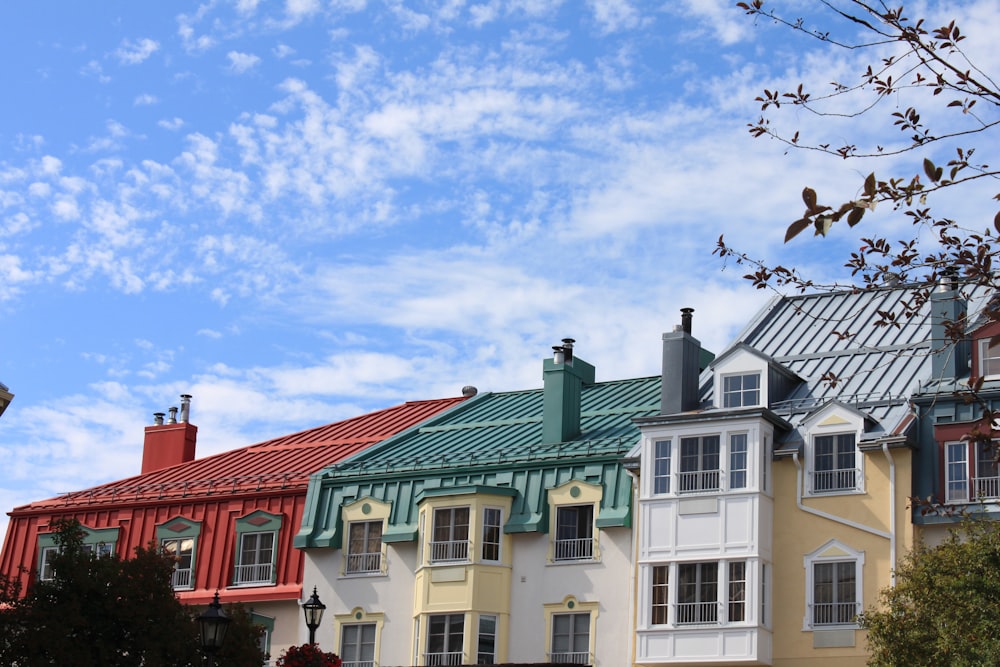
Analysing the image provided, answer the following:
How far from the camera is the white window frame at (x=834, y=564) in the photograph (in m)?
37.8

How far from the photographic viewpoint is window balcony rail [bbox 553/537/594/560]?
42188 mm

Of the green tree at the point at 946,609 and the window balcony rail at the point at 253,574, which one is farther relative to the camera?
the window balcony rail at the point at 253,574

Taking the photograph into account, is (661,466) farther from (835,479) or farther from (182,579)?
(182,579)

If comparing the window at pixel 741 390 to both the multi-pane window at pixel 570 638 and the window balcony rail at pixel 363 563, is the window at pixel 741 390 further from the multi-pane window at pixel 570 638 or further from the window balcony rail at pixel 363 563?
the window balcony rail at pixel 363 563

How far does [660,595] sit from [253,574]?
1297 centimetres

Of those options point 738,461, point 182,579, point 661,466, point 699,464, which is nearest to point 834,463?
point 738,461

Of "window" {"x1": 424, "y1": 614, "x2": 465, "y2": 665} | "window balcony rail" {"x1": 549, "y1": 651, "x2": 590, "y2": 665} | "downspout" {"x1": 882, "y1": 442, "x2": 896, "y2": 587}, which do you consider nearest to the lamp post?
"window balcony rail" {"x1": 549, "y1": 651, "x2": 590, "y2": 665}

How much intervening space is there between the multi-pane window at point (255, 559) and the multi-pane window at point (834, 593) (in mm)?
16217

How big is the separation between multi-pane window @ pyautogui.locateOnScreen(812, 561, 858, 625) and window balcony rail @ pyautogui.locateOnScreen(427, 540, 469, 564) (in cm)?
963

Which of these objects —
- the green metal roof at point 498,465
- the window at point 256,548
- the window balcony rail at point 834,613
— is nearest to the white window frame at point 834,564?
the window balcony rail at point 834,613

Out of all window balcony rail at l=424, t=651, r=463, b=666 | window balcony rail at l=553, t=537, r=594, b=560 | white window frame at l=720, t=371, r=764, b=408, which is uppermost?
white window frame at l=720, t=371, r=764, b=408

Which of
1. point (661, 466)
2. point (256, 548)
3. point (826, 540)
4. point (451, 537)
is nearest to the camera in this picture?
point (826, 540)

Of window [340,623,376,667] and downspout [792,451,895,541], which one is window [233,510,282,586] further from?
downspout [792,451,895,541]

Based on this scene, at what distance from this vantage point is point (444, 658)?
42219 millimetres
